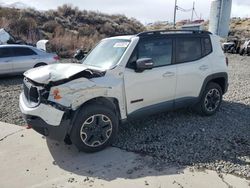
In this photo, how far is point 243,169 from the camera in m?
4.38

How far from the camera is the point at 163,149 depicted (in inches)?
197

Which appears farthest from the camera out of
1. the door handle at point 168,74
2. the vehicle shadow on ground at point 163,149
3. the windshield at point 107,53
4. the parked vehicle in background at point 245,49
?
the parked vehicle in background at point 245,49

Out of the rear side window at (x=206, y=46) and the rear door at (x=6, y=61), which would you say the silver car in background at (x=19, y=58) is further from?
the rear side window at (x=206, y=46)

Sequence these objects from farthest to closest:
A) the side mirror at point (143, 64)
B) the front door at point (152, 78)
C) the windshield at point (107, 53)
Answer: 1. the windshield at point (107, 53)
2. the front door at point (152, 78)
3. the side mirror at point (143, 64)

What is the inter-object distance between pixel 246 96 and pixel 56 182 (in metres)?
6.29

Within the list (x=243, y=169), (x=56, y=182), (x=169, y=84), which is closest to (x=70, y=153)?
(x=56, y=182)

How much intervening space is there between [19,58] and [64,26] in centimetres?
1852

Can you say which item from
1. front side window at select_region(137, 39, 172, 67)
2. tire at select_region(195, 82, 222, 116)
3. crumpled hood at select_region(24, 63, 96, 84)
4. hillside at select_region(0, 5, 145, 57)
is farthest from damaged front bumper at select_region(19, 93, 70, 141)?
hillside at select_region(0, 5, 145, 57)

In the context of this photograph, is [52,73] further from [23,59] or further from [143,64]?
[23,59]

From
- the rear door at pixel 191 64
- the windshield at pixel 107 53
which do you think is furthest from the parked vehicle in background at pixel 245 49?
the windshield at pixel 107 53

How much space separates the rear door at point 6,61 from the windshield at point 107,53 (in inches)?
290

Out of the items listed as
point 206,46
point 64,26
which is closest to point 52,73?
point 206,46

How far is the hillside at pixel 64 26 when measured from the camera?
882 inches

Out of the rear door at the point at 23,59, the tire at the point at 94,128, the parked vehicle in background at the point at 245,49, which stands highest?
the tire at the point at 94,128
